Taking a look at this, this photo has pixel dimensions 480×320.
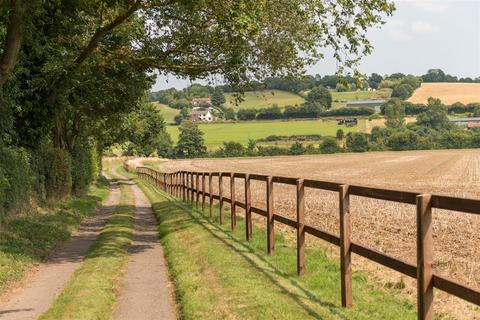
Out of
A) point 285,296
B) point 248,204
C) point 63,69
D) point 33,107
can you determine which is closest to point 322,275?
point 285,296

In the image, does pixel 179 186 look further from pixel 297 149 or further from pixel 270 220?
pixel 297 149

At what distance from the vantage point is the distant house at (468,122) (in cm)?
16223

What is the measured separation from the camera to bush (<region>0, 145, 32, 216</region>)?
1705 centimetres

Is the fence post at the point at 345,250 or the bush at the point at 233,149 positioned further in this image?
the bush at the point at 233,149

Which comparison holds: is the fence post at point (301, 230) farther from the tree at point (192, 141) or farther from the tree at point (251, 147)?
the tree at point (192, 141)

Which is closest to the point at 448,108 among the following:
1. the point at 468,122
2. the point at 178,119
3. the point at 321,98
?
the point at 468,122

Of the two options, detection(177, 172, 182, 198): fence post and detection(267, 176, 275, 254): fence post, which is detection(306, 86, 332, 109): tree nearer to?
detection(177, 172, 182, 198): fence post

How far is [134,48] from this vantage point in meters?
20.5

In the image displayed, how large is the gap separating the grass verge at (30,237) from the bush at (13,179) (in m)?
0.58

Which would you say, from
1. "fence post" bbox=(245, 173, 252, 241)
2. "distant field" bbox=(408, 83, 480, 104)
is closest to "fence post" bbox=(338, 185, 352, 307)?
"fence post" bbox=(245, 173, 252, 241)

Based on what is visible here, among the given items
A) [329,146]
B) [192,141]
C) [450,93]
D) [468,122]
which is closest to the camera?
[329,146]

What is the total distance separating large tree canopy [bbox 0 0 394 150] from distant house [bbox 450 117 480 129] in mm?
154081

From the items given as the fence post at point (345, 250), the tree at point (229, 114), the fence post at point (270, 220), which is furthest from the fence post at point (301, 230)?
the tree at point (229, 114)

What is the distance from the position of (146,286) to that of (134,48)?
38.7 feet
